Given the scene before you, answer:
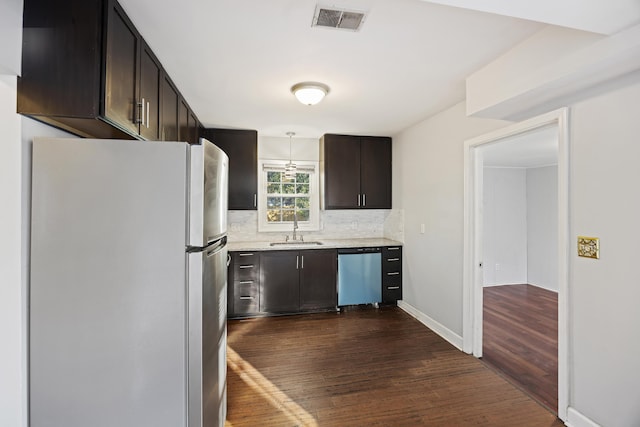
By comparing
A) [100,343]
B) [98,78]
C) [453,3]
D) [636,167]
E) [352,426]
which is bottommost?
[352,426]

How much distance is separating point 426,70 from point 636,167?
1.40 meters

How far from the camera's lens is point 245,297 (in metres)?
3.82

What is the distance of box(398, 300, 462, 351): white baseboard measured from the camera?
3057 millimetres

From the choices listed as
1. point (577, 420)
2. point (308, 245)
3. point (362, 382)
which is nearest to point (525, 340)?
point (577, 420)

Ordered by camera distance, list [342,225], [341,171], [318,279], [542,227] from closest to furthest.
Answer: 1. [318,279]
2. [341,171]
3. [342,225]
4. [542,227]

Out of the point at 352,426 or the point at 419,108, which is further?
the point at 419,108

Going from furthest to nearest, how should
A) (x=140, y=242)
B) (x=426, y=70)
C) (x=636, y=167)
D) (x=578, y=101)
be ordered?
(x=426, y=70) < (x=578, y=101) < (x=636, y=167) < (x=140, y=242)

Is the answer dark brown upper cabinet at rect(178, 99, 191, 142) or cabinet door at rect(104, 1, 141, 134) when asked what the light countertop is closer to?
dark brown upper cabinet at rect(178, 99, 191, 142)

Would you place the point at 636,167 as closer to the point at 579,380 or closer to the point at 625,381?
the point at 625,381

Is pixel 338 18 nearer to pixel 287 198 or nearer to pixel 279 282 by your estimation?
pixel 279 282

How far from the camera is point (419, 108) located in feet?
10.4

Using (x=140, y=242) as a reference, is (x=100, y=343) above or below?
below

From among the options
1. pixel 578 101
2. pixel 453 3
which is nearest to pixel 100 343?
pixel 453 3

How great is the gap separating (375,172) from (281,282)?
2093 millimetres
